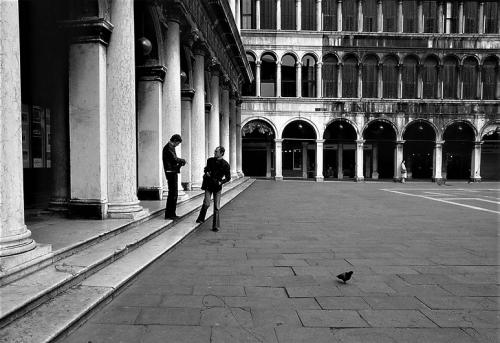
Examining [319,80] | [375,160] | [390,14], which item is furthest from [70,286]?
[375,160]

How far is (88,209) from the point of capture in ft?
22.4

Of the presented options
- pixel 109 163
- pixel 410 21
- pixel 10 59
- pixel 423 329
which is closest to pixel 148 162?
pixel 109 163

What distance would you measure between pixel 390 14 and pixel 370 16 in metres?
1.59

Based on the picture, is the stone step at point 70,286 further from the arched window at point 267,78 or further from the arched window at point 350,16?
the arched window at point 350,16

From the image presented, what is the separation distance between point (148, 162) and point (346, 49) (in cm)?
2510

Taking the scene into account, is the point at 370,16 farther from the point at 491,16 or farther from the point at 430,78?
the point at 491,16

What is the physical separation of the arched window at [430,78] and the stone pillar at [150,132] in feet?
88.4

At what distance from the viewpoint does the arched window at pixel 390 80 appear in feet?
102

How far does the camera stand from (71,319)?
3.21 metres

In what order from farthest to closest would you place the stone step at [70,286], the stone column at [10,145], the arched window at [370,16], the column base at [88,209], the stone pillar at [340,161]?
the stone pillar at [340,161] → the arched window at [370,16] → the column base at [88,209] → the stone column at [10,145] → the stone step at [70,286]

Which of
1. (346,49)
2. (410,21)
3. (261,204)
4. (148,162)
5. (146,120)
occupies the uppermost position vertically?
(410,21)

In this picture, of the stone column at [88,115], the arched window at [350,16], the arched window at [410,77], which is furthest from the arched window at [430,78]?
the stone column at [88,115]

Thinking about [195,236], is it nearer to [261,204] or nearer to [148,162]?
[148,162]

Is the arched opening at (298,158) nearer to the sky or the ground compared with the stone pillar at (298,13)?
nearer to the ground
